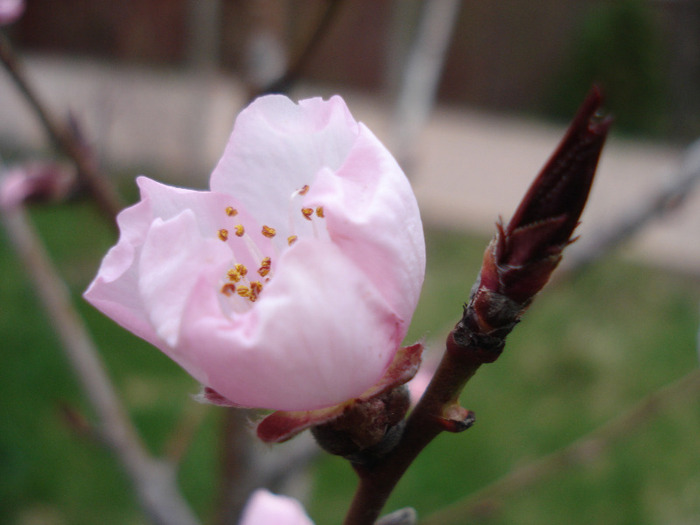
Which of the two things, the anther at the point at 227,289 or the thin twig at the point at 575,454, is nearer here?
the anther at the point at 227,289

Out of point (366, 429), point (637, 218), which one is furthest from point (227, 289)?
point (637, 218)

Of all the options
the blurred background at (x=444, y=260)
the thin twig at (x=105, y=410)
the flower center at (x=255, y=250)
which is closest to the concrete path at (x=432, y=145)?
the blurred background at (x=444, y=260)

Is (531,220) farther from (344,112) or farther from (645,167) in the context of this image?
(645,167)

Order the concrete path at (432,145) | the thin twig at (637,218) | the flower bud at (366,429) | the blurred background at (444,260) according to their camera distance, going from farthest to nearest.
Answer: the concrete path at (432,145) < the blurred background at (444,260) < the thin twig at (637,218) < the flower bud at (366,429)

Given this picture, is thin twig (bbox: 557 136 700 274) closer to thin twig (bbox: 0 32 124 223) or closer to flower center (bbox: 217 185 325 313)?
thin twig (bbox: 0 32 124 223)

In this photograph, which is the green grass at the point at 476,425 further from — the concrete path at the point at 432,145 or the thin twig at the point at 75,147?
the thin twig at the point at 75,147

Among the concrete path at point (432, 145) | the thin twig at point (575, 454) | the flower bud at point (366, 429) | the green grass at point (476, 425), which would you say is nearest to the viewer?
the flower bud at point (366, 429)

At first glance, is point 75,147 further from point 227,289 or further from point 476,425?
point 476,425
